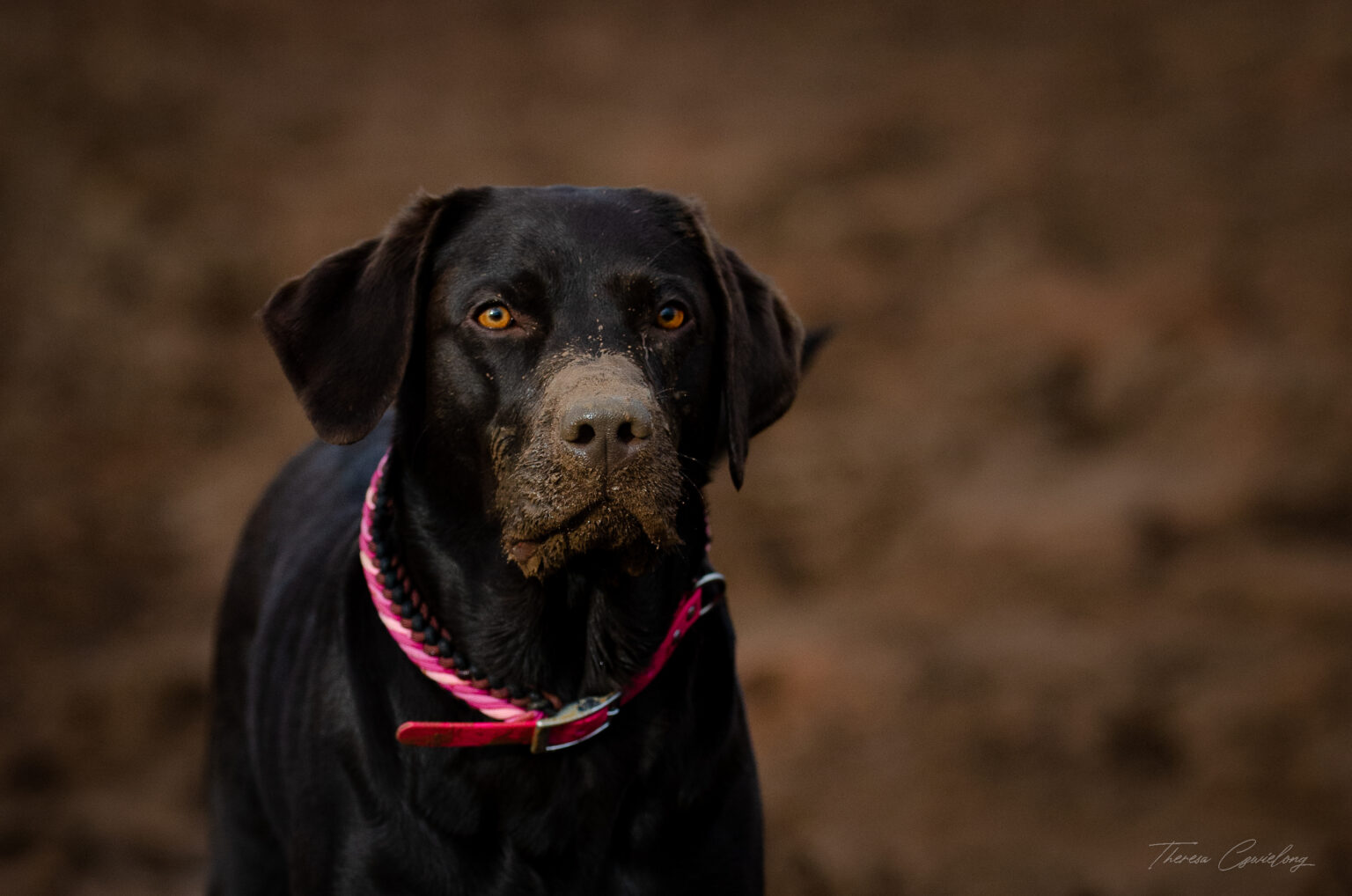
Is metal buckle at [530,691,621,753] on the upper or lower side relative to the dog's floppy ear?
lower

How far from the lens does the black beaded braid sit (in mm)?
2490

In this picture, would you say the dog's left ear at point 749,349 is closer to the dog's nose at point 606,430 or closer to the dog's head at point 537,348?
the dog's head at point 537,348

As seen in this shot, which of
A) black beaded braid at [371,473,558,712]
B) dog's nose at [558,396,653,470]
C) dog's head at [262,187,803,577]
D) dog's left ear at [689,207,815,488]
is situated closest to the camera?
dog's nose at [558,396,653,470]

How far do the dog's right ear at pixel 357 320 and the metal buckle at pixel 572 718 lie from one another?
652mm

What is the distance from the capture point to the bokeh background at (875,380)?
5926 mm

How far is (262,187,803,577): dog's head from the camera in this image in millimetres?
2283

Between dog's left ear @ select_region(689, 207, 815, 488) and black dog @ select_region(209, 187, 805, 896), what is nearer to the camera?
black dog @ select_region(209, 187, 805, 896)

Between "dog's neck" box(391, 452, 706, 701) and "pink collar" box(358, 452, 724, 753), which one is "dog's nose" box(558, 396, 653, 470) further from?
"pink collar" box(358, 452, 724, 753)

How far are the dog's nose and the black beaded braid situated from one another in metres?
0.55

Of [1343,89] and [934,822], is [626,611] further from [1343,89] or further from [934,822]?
[1343,89]
